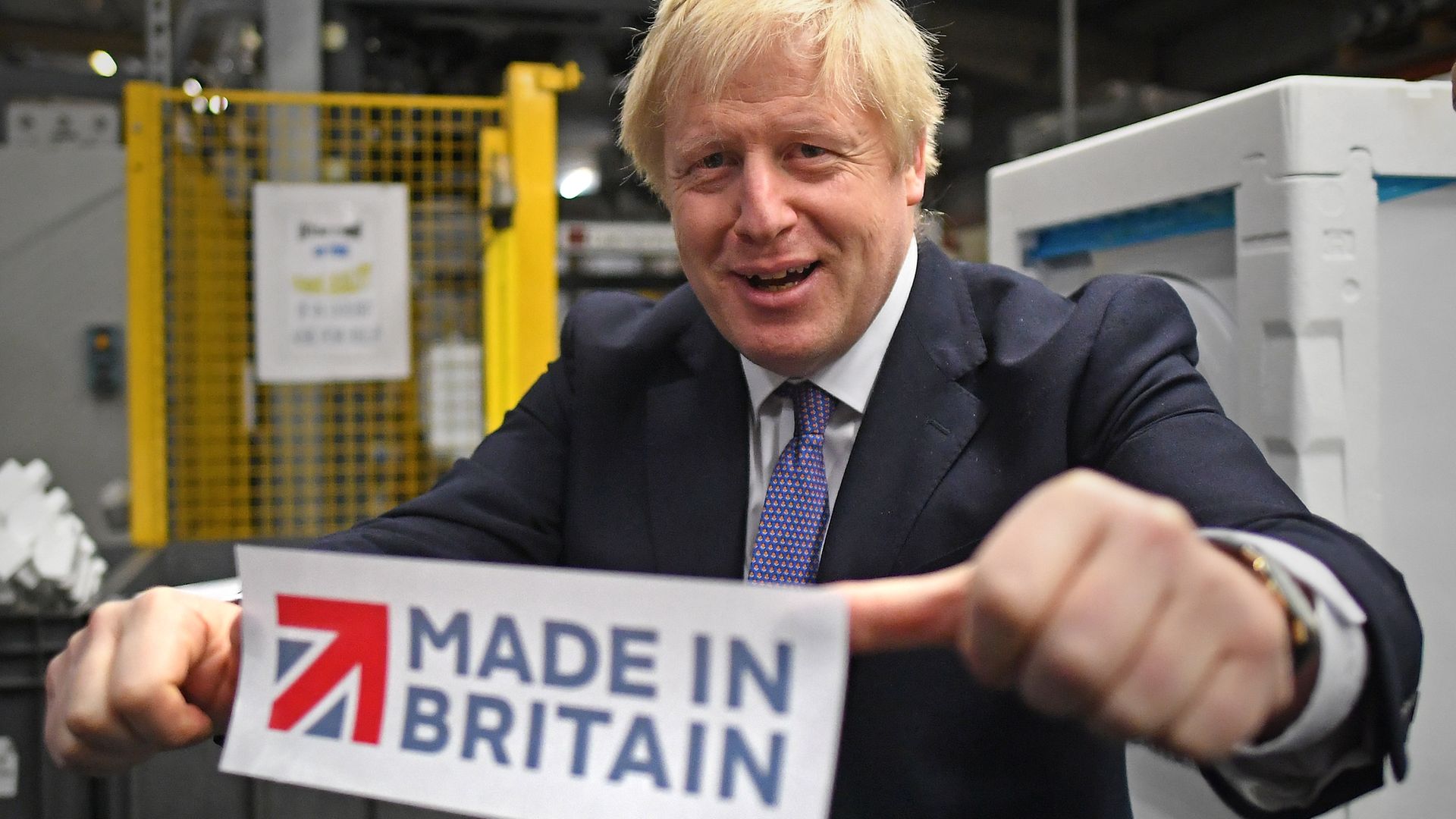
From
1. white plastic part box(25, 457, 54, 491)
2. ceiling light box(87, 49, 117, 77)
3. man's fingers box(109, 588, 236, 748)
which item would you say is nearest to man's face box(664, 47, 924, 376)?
man's fingers box(109, 588, 236, 748)

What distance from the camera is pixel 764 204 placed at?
Result: 3.84 ft

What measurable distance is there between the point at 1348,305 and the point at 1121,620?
1118 millimetres

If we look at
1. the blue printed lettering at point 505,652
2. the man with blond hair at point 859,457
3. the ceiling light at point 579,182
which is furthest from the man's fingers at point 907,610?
the ceiling light at point 579,182

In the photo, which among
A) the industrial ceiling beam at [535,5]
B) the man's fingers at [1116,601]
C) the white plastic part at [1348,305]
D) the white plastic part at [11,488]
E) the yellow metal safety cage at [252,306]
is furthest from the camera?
the industrial ceiling beam at [535,5]

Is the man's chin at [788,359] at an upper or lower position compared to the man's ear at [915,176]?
lower

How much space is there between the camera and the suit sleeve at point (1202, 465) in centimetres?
77

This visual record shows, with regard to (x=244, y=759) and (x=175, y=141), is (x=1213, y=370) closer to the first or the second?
(x=244, y=759)

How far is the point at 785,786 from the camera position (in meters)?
0.66

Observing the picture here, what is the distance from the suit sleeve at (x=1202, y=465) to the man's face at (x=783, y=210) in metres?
0.29

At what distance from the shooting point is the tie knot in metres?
1.31

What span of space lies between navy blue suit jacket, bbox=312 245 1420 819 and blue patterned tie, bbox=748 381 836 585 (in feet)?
0.12

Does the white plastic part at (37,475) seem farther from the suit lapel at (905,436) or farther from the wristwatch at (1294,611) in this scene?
the wristwatch at (1294,611)

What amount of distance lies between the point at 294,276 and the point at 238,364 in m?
0.44

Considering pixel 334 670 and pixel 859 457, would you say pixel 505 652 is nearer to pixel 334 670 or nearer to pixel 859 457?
pixel 334 670
